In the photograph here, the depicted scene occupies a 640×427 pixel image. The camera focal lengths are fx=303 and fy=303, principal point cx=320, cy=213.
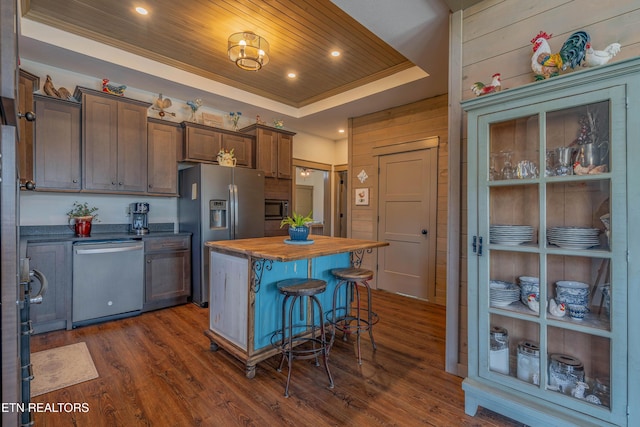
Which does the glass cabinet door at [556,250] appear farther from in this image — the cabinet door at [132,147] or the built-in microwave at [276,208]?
the cabinet door at [132,147]

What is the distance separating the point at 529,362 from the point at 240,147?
13.9ft

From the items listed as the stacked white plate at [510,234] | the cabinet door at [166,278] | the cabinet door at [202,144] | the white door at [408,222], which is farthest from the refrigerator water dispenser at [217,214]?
the stacked white plate at [510,234]

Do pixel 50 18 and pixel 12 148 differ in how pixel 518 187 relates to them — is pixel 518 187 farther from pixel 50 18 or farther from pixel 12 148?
pixel 50 18

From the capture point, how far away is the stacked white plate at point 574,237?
161 centimetres

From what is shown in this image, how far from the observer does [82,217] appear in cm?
341

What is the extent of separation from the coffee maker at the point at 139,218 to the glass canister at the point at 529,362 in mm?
3965

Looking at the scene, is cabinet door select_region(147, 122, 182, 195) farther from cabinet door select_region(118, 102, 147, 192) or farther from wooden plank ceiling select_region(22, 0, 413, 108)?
wooden plank ceiling select_region(22, 0, 413, 108)

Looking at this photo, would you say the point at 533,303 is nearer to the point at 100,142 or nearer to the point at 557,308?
the point at 557,308

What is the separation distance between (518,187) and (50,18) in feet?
13.8

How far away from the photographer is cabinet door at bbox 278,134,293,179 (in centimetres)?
503

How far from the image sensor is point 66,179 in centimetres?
325

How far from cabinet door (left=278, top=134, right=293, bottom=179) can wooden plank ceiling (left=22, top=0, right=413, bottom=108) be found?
3.47ft

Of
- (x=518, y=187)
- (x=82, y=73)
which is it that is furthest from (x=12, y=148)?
(x=82, y=73)

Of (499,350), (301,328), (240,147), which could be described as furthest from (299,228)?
(240,147)
